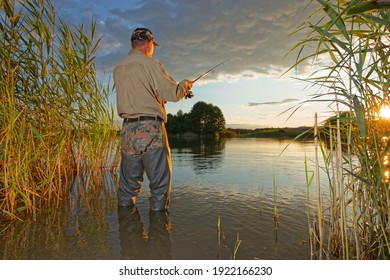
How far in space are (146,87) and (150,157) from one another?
882 millimetres

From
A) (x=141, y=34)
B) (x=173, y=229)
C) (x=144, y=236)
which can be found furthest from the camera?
(x=141, y=34)

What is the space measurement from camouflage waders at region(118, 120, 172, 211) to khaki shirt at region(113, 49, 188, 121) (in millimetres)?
172

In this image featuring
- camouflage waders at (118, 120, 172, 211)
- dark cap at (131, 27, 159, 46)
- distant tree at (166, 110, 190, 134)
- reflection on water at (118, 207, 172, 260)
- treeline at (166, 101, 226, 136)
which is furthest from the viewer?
distant tree at (166, 110, 190, 134)

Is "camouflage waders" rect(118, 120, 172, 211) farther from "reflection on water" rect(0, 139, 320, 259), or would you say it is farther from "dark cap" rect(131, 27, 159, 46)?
"dark cap" rect(131, 27, 159, 46)

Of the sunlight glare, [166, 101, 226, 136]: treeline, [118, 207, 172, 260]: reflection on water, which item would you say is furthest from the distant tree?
the sunlight glare

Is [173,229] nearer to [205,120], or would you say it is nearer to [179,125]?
[205,120]

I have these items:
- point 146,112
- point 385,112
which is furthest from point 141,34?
point 385,112

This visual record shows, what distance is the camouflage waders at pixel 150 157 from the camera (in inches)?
141

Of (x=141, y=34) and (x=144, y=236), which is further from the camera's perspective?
(x=141, y=34)

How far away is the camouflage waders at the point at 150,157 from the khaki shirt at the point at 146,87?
172mm

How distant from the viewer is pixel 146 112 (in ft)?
11.8

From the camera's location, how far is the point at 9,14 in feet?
11.4

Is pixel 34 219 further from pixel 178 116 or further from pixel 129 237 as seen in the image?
pixel 178 116

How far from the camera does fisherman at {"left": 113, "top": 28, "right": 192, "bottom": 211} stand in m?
3.59
